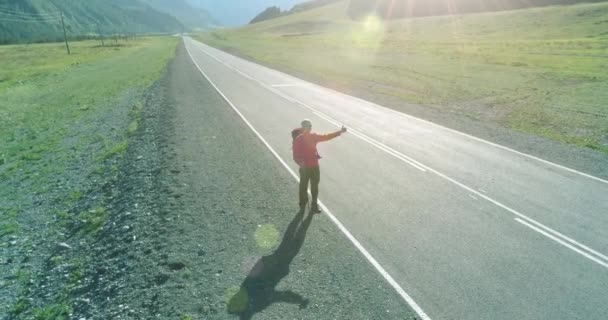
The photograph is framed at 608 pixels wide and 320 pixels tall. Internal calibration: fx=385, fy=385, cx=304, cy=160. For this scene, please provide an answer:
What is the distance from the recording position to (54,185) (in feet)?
39.3

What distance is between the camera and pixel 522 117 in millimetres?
18594

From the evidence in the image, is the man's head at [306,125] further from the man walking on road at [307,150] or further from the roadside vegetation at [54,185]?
the roadside vegetation at [54,185]

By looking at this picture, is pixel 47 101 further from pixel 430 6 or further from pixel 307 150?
pixel 430 6

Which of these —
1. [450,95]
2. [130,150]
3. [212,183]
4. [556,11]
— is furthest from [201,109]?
[556,11]

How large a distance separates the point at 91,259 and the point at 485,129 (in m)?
15.0

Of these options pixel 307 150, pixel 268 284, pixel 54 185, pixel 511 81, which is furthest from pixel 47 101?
pixel 511 81

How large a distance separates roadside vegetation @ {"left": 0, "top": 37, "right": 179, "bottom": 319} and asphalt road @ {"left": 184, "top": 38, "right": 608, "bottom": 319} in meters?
5.51

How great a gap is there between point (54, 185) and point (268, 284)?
29.9ft

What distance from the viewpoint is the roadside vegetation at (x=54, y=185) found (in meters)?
7.03

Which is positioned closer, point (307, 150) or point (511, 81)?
point (307, 150)

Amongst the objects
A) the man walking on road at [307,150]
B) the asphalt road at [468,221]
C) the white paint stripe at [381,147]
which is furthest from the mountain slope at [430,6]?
the man walking on road at [307,150]

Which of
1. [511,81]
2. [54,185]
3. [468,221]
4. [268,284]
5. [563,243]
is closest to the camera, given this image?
[268,284]

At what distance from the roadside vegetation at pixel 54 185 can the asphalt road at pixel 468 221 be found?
551 cm

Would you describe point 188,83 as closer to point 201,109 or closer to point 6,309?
point 201,109
